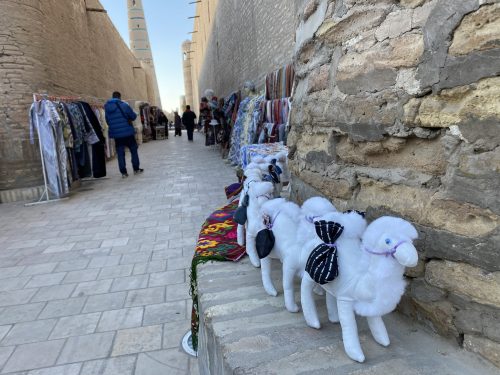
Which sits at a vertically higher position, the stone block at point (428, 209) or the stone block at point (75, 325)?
the stone block at point (428, 209)

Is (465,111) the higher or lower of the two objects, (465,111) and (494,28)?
the lower

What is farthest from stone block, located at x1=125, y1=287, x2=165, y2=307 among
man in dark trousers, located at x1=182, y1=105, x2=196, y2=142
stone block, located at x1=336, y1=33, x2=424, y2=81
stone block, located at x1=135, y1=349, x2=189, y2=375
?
man in dark trousers, located at x1=182, y1=105, x2=196, y2=142

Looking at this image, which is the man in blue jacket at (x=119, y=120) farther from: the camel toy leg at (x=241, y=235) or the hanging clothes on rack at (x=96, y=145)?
the camel toy leg at (x=241, y=235)

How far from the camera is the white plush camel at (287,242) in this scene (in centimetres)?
153

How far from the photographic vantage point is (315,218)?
4.68 ft

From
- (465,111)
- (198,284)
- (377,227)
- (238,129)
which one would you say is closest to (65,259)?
(198,284)

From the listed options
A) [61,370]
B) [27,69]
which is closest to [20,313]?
[61,370]

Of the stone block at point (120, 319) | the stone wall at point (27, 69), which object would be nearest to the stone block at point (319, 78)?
the stone block at point (120, 319)

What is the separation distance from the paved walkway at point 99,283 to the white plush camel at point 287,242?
3.34 ft

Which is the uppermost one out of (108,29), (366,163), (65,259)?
(108,29)

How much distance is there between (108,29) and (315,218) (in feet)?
56.5

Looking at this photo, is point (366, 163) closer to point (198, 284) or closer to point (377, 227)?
point (377, 227)

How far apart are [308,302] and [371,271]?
0.36 metres

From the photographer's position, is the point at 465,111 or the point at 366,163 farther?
the point at 366,163
